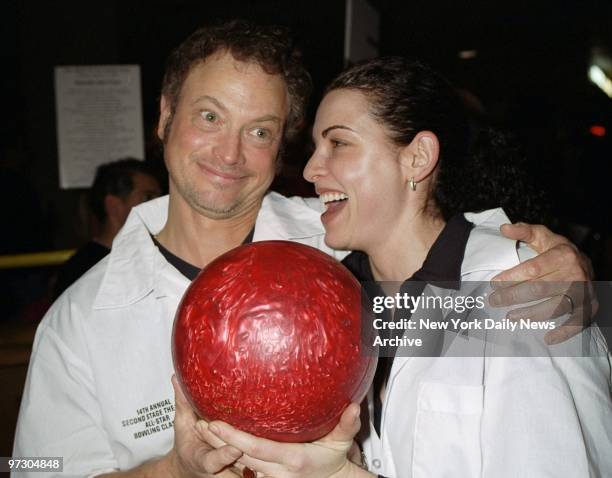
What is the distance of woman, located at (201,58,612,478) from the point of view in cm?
112

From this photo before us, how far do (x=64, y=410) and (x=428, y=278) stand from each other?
1.07 m

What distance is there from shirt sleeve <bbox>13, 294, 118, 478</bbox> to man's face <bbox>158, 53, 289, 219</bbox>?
21.4 inches

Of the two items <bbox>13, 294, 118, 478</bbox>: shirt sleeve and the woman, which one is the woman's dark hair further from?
<bbox>13, 294, 118, 478</bbox>: shirt sleeve

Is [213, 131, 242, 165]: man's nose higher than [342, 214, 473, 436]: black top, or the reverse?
[213, 131, 242, 165]: man's nose

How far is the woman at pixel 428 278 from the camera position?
112 cm

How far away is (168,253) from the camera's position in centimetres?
182

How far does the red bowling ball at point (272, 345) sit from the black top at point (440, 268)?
1.44ft

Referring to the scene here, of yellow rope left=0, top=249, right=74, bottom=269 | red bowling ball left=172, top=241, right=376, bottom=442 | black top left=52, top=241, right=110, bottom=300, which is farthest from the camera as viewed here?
yellow rope left=0, top=249, right=74, bottom=269

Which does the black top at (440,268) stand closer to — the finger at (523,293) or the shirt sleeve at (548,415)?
the finger at (523,293)

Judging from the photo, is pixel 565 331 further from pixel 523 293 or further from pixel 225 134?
pixel 225 134

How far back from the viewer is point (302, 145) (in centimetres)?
399

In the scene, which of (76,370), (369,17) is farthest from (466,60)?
(76,370)

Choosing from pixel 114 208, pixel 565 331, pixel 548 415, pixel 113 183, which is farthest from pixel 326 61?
pixel 548 415

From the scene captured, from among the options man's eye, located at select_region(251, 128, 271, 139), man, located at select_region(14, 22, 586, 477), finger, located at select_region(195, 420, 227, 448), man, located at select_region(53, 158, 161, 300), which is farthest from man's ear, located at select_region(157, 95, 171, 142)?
man, located at select_region(53, 158, 161, 300)
